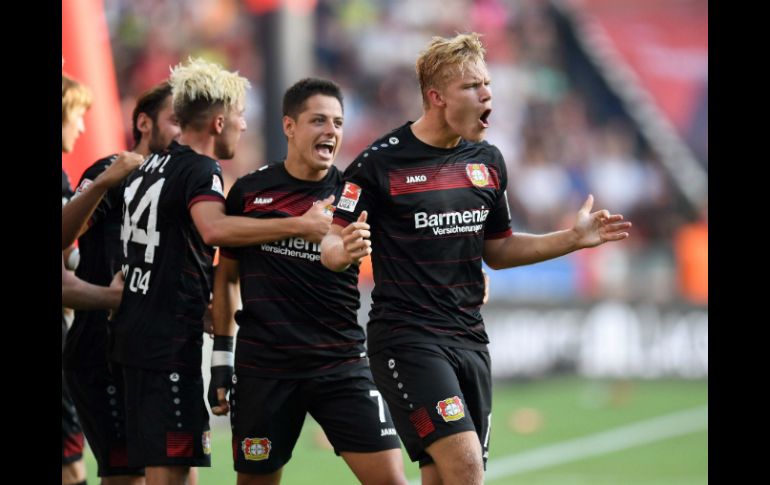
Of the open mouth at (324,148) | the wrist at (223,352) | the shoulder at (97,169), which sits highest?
the shoulder at (97,169)

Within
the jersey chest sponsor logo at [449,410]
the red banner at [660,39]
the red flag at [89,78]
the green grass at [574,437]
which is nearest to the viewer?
the jersey chest sponsor logo at [449,410]

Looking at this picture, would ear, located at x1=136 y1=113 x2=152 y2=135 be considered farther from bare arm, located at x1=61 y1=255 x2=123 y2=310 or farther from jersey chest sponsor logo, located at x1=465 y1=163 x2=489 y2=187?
jersey chest sponsor logo, located at x1=465 y1=163 x2=489 y2=187

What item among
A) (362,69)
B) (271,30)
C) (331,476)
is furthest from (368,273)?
(362,69)

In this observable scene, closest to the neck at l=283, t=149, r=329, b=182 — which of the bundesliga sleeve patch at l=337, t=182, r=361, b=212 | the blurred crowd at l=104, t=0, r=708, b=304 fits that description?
the bundesliga sleeve patch at l=337, t=182, r=361, b=212

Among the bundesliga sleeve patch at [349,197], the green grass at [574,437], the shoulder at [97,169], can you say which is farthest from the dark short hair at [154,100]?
the green grass at [574,437]

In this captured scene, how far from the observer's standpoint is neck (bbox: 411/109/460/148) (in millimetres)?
5742

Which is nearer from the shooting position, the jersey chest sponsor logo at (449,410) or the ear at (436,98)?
the jersey chest sponsor logo at (449,410)

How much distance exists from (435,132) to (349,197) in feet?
1.81

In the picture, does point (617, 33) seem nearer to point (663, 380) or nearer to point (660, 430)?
point (663, 380)

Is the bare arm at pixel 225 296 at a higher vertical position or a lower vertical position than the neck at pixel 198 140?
lower

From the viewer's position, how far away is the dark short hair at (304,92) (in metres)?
6.01

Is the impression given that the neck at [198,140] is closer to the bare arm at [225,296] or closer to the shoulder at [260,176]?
the shoulder at [260,176]

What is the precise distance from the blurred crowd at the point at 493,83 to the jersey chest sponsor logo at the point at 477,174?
36.4 feet

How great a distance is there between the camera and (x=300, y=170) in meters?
5.98
